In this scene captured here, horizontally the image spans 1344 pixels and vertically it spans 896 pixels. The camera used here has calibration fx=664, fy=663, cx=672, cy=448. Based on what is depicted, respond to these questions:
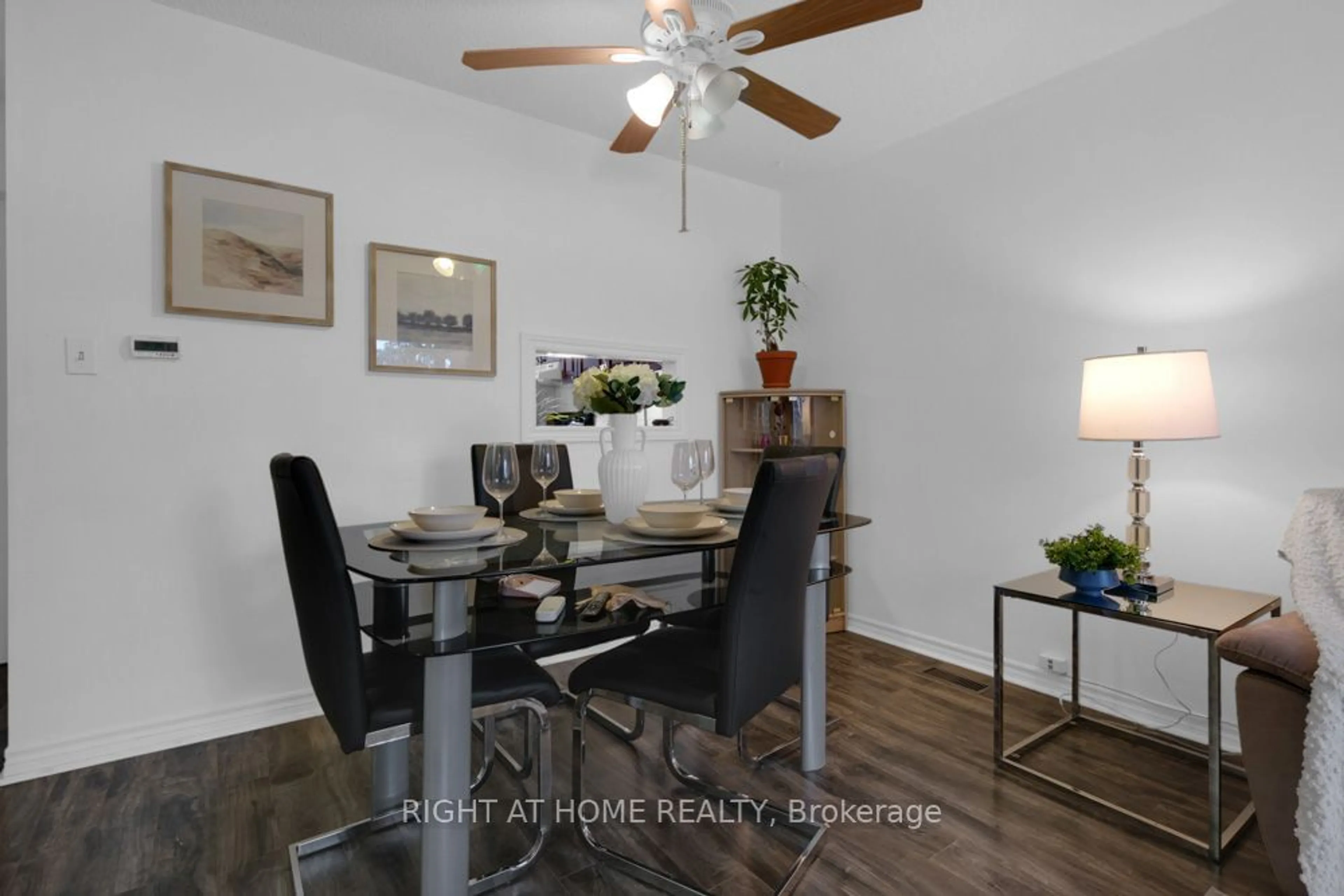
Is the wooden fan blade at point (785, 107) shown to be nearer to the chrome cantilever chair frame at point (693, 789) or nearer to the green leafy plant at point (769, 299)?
the green leafy plant at point (769, 299)

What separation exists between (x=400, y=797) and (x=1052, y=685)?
2.56 meters

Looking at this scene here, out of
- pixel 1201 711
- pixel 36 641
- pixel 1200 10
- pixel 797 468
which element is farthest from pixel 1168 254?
pixel 36 641

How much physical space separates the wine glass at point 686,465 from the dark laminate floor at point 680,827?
0.97 meters

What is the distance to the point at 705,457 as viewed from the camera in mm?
1927

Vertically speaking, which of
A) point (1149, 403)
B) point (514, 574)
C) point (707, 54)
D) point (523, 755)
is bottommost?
point (523, 755)

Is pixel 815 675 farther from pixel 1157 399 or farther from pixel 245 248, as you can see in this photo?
pixel 245 248

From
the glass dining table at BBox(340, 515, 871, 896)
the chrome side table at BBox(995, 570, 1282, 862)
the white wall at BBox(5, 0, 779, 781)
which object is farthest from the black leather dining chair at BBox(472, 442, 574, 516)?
the chrome side table at BBox(995, 570, 1282, 862)

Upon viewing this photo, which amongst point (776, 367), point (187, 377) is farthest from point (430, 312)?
point (776, 367)

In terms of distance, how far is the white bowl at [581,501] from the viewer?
81.4 inches

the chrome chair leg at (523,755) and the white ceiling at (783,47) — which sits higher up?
the white ceiling at (783,47)

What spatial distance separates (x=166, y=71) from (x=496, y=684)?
2434 mm

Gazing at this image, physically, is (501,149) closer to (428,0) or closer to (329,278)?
(428,0)

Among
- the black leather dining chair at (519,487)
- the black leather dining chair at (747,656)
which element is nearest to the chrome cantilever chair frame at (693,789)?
the black leather dining chair at (747,656)

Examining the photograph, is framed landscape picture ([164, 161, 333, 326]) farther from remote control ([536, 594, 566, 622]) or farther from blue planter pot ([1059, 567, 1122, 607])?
blue planter pot ([1059, 567, 1122, 607])
